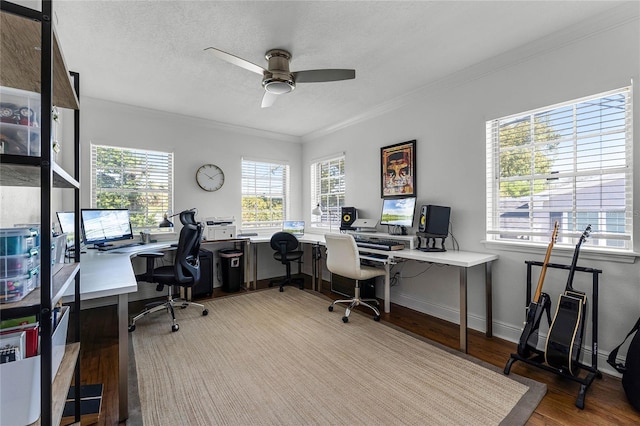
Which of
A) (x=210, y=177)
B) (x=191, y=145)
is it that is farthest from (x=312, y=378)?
(x=191, y=145)

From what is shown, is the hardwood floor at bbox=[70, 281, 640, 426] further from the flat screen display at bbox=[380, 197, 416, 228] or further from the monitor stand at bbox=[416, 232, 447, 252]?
the flat screen display at bbox=[380, 197, 416, 228]

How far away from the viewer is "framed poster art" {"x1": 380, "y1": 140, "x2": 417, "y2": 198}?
351cm

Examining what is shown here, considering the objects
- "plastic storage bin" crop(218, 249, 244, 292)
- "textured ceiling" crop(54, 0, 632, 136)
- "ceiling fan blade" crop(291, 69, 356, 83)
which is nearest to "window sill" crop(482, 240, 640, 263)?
"textured ceiling" crop(54, 0, 632, 136)

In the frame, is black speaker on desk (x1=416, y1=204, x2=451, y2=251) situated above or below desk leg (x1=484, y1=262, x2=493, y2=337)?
above

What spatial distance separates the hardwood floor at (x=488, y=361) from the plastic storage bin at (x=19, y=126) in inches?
66.6

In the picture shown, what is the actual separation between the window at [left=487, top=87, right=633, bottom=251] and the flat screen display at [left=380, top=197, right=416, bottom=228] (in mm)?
787

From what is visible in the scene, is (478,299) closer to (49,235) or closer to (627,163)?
(627,163)

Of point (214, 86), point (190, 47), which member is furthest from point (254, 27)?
point (214, 86)

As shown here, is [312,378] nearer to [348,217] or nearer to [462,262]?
[462,262]

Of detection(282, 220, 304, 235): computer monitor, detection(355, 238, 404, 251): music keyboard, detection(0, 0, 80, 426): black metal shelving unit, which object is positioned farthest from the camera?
detection(282, 220, 304, 235): computer monitor

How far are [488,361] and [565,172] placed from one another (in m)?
1.68

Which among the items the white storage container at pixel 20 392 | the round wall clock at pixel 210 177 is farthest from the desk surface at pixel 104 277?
the round wall clock at pixel 210 177

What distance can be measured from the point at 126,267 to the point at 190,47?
187 centimetres

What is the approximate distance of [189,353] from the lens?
2.46 metres
